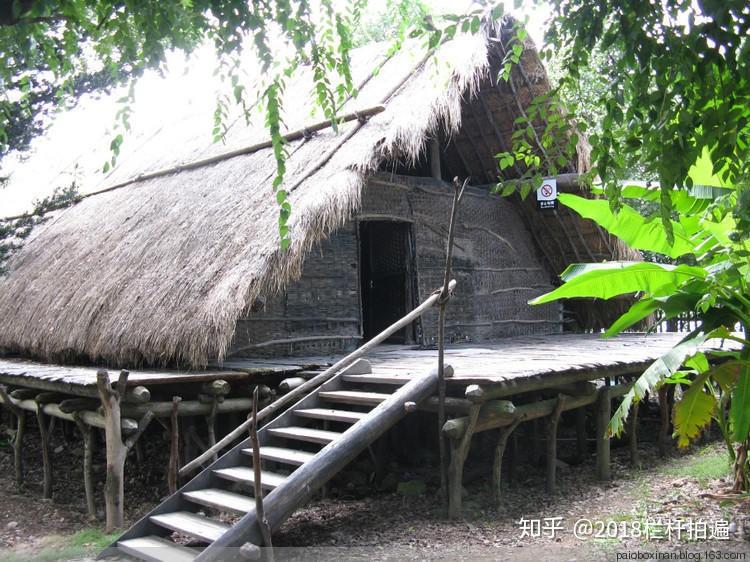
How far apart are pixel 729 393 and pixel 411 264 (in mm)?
4258

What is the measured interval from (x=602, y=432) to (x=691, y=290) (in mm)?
2283

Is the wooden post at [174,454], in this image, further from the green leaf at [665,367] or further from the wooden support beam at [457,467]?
the green leaf at [665,367]

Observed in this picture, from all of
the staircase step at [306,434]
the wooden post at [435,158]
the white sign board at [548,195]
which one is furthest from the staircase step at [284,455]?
the white sign board at [548,195]

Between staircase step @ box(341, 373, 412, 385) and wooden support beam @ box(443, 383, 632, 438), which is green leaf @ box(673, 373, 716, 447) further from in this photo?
staircase step @ box(341, 373, 412, 385)

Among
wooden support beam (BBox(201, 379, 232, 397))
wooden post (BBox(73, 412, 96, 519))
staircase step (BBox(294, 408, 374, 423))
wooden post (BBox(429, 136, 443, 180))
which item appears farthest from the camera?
wooden post (BBox(429, 136, 443, 180))

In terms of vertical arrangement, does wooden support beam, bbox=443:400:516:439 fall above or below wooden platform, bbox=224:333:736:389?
below

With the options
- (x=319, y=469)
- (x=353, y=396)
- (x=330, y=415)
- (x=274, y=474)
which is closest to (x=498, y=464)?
(x=353, y=396)

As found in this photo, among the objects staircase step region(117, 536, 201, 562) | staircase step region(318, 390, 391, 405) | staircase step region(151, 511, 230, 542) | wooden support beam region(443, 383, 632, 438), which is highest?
staircase step region(318, 390, 391, 405)

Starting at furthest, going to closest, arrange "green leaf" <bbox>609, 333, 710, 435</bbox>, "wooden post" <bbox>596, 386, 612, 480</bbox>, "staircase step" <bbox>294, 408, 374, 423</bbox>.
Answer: "wooden post" <bbox>596, 386, 612, 480</bbox> < "staircase step" <bbox>294, 408, 374, 423</bbox> < "green leaf" <bbox>609, 333, 710, 435</bbox>

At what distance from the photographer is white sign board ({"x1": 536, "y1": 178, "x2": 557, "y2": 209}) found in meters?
8.62

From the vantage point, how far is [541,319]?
33.6ft

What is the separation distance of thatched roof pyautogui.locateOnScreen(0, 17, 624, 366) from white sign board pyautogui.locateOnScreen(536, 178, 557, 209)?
828mm

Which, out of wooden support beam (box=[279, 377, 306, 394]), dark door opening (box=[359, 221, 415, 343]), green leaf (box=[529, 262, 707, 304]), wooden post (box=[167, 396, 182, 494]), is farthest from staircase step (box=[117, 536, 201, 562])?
dark door opening (box=[359, 221, 415, 343])

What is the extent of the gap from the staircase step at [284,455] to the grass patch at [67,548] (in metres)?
1.21
